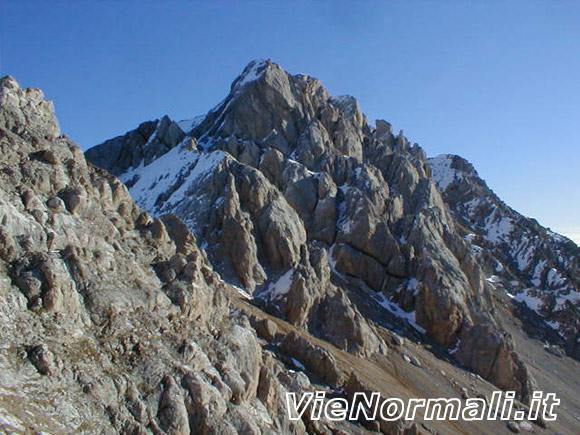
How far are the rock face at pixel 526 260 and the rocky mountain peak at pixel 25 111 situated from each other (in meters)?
121

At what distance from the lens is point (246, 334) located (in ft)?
122

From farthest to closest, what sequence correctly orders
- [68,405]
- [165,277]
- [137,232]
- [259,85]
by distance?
1. [259,85]
2. [137,232]
3. [165,277]
4. [68,405]

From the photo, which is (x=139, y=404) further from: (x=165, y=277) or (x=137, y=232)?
(x=137, y=232)

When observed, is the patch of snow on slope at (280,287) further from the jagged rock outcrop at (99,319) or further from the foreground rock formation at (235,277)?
the jagged rock outcrop at (99,319)

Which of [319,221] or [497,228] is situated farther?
[497,228]

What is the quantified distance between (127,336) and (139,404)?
4.52m

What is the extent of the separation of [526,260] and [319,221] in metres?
96.2

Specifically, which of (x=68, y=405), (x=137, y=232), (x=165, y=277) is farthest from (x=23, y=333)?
(x=137, y=232)

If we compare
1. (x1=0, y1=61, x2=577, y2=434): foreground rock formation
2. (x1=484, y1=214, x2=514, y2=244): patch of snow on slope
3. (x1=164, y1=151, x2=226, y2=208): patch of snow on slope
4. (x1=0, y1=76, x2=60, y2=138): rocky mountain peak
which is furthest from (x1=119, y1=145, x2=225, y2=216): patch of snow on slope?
(x1=484, y1=214, x2=514, y2=244): patch of snow on slope

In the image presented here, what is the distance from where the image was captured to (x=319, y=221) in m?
106

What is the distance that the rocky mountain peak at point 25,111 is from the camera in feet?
119

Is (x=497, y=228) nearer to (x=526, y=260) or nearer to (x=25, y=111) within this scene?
(x=526, y=260)

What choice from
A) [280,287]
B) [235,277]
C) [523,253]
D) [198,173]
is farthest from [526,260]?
[235,277]

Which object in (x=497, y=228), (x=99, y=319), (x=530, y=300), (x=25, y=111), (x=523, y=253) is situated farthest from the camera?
(x=497, y=228)
